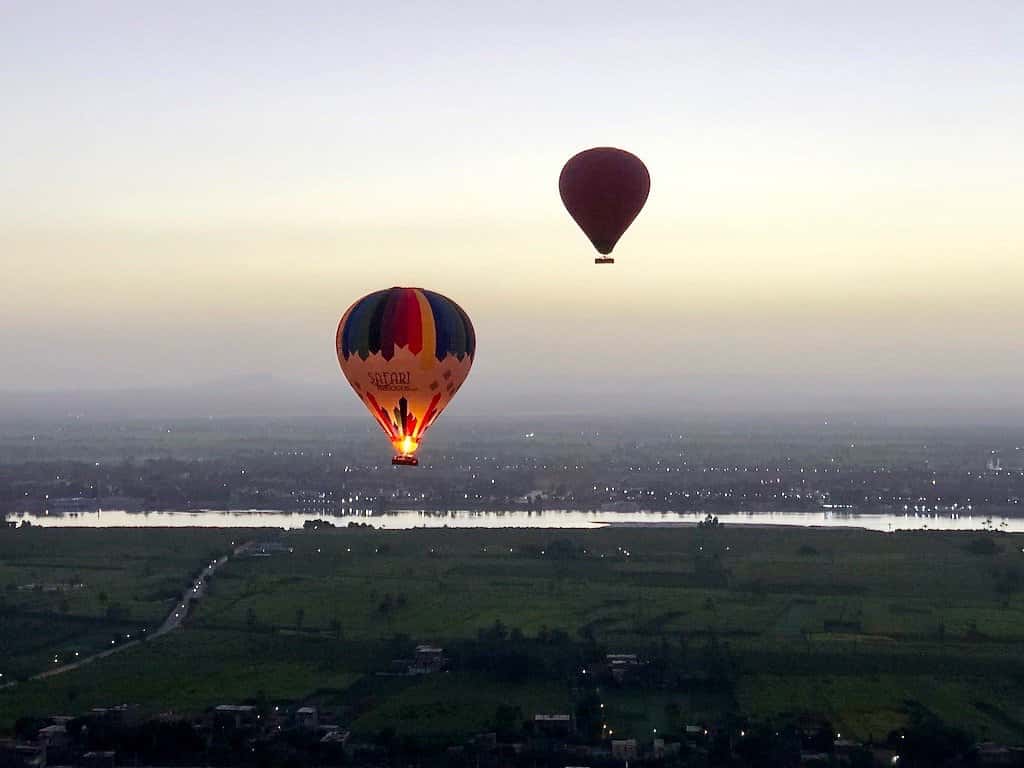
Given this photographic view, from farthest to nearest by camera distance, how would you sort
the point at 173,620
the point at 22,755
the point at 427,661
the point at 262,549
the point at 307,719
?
the point at 262,549, the point at 173,620, the point at 427,661, the point at 307,719, the point at 22,755

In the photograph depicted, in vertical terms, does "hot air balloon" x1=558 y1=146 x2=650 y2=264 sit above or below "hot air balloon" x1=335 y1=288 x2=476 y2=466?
above

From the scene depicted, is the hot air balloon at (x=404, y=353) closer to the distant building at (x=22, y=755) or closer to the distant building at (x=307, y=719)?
the distant building at (x=307, y=719)

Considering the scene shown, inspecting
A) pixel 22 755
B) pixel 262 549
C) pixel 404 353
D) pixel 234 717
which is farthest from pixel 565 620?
pixel 262 549

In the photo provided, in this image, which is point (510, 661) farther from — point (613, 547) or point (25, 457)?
point (25, 457)

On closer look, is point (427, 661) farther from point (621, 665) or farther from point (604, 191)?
point (604, 191)

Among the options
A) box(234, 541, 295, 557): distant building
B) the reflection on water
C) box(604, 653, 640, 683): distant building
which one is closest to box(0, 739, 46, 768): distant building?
box(604, 653, 640, 683): distant building

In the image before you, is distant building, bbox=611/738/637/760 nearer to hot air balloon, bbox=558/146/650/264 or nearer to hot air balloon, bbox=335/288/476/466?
hot air balloon, bbox=335/288/476/466
